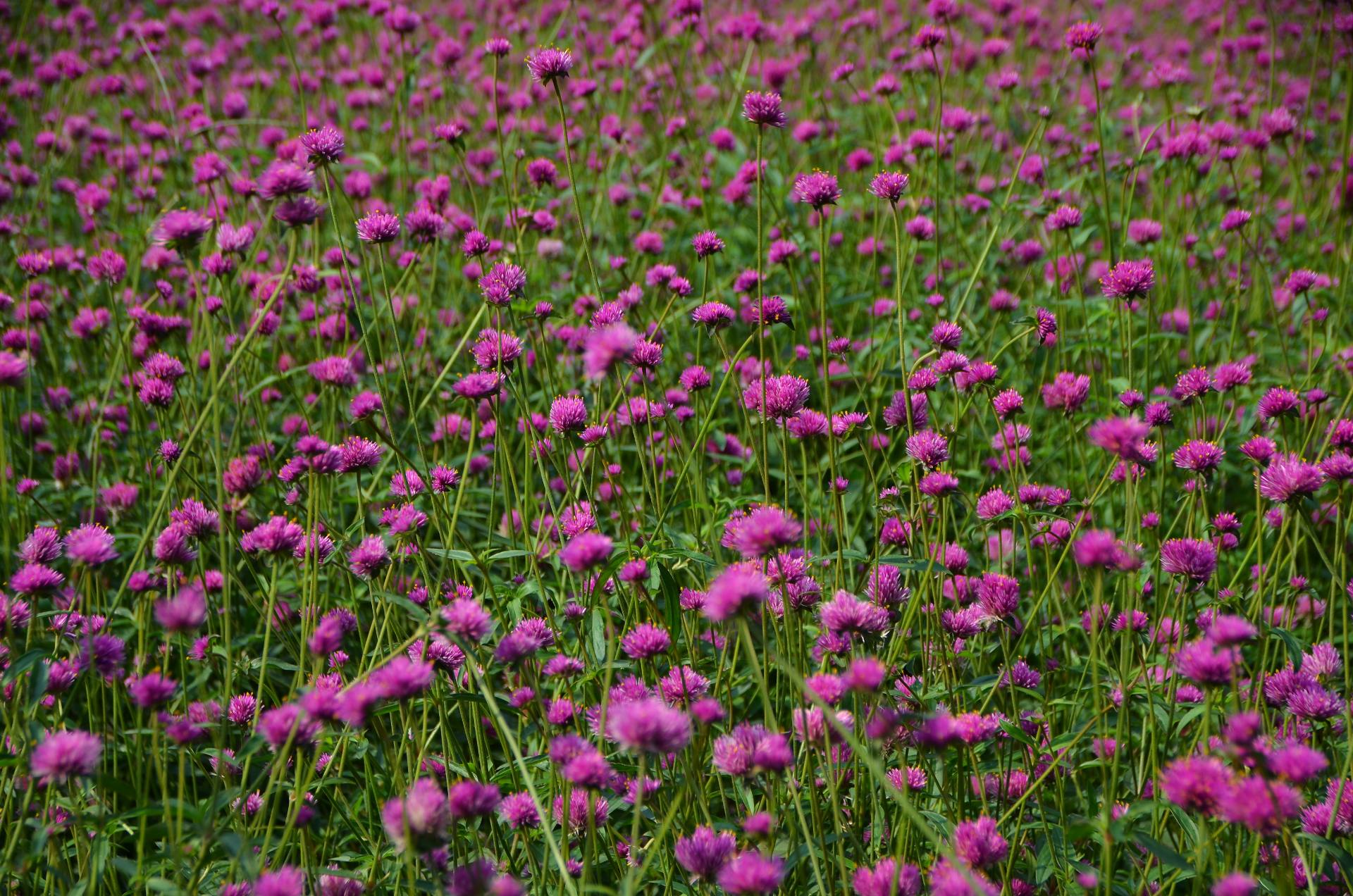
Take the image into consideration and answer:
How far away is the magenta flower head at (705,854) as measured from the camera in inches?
50.6

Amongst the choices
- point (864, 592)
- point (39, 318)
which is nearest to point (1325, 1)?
point (864, 592)

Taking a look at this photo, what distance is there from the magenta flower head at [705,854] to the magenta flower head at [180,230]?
1.22 meters

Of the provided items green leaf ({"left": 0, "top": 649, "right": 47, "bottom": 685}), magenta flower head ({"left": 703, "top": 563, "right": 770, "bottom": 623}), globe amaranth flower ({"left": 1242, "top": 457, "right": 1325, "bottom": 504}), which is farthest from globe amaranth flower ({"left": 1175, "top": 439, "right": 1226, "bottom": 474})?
green leaf ({"left": 0, "top": 649, "right": 47, "bottom": 685})

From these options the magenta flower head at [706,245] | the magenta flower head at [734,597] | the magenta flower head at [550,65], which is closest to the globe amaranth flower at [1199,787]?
the magenta flower head at [734,597]

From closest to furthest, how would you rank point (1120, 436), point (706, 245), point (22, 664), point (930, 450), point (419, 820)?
point (419, 820), point (1120, 436), point (22, 664), point (930, 450), point (706, 245)

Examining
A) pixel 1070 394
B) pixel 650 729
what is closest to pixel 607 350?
pixel 650 729

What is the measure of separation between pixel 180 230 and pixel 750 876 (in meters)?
1.30

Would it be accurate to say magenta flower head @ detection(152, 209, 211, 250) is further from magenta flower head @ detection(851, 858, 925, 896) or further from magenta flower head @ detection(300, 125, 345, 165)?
magenta flower head @ detection(851, 858, 925, 896)

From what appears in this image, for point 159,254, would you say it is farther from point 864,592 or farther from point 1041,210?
point 1041,210

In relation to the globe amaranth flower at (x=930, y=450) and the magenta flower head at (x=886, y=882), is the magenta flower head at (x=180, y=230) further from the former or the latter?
the magenta flower head at (x=886, y=882)

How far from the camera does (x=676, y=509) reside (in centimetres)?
225

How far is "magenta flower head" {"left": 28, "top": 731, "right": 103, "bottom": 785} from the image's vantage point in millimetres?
1241

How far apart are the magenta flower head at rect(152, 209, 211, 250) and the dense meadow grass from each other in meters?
0.01

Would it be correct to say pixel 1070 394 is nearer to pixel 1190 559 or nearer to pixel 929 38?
pixel 1190 559
